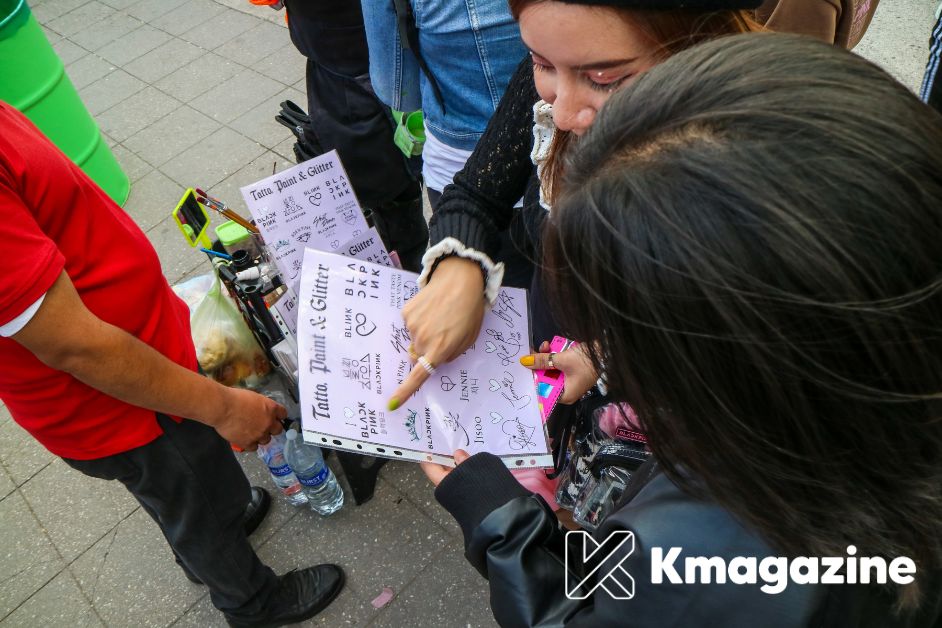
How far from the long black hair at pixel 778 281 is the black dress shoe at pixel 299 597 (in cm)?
158

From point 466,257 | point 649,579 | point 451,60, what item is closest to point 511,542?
point 649,579

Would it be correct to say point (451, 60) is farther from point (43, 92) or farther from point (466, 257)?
point (43, 92)

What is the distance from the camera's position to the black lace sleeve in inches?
55.4

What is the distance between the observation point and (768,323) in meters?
0.61

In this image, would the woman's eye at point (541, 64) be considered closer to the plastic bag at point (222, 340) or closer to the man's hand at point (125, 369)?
the man's hand at point (125, 369)

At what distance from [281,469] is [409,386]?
1.00 metres

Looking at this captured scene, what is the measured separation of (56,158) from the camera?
3.95ft

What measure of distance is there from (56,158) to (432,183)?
3.31ft

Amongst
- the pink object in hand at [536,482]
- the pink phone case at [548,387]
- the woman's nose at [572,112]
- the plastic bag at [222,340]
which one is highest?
the woman's nose at [572,112]

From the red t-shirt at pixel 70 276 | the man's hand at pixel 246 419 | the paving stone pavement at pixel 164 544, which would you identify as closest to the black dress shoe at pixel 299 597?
the paving stone pavement at pixel 164 544

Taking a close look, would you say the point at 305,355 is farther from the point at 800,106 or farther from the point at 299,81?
the point at 299,81

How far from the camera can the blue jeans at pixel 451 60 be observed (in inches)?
57.1

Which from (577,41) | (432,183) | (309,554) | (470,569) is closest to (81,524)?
(309,554)

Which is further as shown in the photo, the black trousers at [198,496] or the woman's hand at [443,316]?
the black trousers at [198,496]
